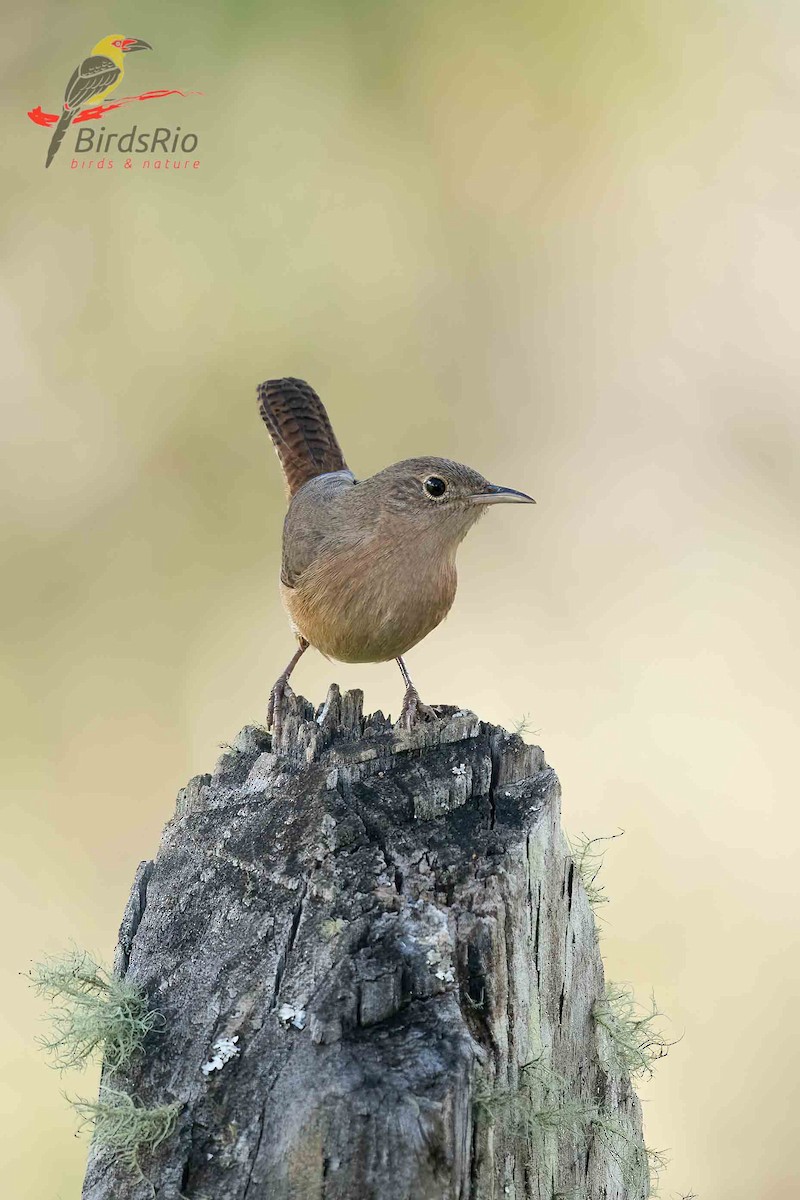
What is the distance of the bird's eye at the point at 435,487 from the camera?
13.7 feet

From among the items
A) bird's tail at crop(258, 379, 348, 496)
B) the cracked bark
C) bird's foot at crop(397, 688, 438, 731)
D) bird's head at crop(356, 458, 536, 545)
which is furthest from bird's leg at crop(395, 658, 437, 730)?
bird's tail at crop(258, 379, 348, 496)

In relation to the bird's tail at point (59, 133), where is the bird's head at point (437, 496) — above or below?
below

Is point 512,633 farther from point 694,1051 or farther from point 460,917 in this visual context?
point 460,917

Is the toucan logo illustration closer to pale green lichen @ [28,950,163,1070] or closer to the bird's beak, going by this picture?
the bird's beak

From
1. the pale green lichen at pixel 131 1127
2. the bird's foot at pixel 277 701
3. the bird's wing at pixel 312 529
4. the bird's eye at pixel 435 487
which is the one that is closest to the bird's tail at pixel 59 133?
the bird's wing at pixel 312 529

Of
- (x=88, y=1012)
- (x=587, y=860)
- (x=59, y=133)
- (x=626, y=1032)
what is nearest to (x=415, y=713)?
(x=587, y=860)

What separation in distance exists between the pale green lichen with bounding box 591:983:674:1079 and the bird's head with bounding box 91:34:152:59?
19.8ft

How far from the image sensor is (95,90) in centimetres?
710

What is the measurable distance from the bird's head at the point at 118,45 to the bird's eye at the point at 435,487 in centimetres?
419

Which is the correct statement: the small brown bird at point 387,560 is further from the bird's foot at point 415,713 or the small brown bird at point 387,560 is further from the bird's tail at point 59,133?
the bird's tail at point 59,133

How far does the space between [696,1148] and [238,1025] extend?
4040mm

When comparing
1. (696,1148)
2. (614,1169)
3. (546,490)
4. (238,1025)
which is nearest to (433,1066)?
(238,1025)

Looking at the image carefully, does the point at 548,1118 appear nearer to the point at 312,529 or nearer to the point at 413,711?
A: the point at 413,711

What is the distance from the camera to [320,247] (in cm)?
729
